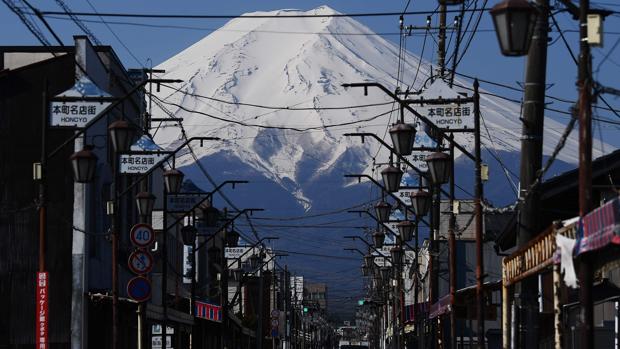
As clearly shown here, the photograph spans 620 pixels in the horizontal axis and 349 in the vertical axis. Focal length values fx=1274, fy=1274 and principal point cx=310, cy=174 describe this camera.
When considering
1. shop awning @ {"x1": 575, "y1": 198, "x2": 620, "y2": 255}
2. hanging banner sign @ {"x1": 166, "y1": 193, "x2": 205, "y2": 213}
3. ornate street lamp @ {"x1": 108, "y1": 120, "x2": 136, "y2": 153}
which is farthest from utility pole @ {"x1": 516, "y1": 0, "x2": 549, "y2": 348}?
hanging banner sign @ {"x1": 166, "y1": 193, "x2": 205, "y2": 213}

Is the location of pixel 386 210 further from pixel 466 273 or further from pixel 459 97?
pixel 466 273

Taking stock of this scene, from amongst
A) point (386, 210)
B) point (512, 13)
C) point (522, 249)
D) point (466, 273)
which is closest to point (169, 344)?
point (466, 273)

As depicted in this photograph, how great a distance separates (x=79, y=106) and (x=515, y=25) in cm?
1595

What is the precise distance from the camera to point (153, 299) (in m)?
54.1

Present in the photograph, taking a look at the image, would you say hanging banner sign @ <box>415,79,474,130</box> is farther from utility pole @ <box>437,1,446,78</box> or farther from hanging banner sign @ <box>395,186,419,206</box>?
hanging banner sign @ <box>395,186,419,206</box>

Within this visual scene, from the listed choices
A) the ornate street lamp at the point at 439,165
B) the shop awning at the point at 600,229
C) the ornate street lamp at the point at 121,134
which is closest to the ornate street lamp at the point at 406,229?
the ornate street lamp at the point at 439,165

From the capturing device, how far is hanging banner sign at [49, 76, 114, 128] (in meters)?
28.7

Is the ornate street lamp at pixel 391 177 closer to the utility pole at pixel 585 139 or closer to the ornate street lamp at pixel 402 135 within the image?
the ornate street lamp at pixel 402 135

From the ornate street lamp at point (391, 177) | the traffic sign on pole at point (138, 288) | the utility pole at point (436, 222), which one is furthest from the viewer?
the utility pole at point (436, 222)

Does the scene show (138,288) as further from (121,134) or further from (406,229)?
(406,229)

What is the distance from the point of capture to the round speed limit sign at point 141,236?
3231 centimetres

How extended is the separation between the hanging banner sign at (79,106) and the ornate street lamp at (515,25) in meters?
15.1

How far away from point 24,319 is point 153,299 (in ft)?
42.2

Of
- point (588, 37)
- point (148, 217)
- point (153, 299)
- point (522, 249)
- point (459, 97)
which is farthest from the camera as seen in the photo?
point (153, 299)
